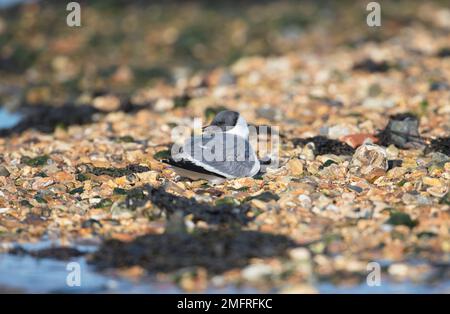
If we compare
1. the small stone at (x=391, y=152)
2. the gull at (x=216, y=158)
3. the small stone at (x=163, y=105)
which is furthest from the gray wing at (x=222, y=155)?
the small stone at (x=163, y=105)

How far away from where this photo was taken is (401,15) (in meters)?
17.1

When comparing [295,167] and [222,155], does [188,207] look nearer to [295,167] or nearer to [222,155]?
[222,155]

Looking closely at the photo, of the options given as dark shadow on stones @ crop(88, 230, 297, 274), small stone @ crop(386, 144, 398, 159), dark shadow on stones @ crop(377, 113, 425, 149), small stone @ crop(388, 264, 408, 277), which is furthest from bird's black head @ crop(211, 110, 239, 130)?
small stone @ crop(388, 264, 408, 277)

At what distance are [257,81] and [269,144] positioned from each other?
3519mm

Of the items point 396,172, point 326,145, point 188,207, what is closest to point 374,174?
point 396,172

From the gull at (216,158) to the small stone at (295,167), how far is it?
0.31 meters

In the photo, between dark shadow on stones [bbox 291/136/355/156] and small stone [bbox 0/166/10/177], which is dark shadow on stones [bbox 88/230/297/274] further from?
dark shadow on stones [bbox 291/136/355/156]

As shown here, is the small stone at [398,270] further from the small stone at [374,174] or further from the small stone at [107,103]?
the small stone at [107,103]

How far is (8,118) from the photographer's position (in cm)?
1226

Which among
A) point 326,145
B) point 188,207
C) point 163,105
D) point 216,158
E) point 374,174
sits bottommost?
point 188,207

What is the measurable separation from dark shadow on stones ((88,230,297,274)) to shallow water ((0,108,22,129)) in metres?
5.79

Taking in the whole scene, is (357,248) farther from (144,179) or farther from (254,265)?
(144,179)

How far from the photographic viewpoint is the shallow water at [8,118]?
1164 centimetres

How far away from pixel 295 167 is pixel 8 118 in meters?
5.78
